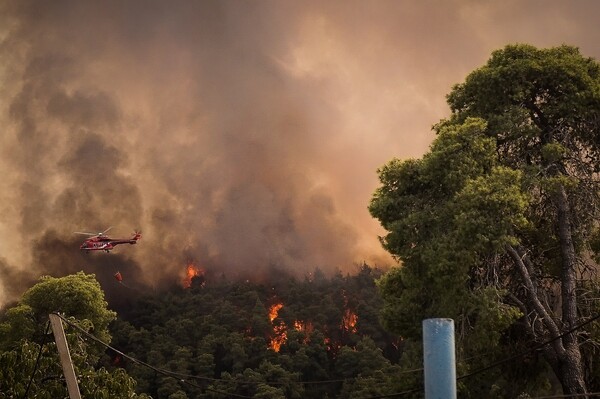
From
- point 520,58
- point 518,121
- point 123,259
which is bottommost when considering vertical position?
point 518,121

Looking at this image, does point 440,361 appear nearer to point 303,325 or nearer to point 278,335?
point 278,335

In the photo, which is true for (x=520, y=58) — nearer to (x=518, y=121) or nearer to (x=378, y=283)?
(x=518, y=121)

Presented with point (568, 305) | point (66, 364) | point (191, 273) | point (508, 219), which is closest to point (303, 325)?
point (191, 273)

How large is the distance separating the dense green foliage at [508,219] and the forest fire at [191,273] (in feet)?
269

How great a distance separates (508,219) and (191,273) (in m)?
92.3

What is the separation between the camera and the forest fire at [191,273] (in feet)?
330

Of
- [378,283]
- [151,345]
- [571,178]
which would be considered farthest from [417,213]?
[151,345]

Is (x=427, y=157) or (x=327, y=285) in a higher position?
(x=327, y=285)

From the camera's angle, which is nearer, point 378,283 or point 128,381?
point 128,381

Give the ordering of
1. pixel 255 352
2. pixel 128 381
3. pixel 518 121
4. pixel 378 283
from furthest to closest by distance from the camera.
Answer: pixel 255 352 → pixel 378 283 → pixel 518 121 → pixel 128 381

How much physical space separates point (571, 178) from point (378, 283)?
8.10 m

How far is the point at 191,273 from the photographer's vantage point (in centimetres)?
10500

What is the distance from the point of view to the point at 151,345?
207ft

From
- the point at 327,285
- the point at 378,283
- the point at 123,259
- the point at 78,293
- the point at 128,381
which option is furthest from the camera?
the point at 123,259
